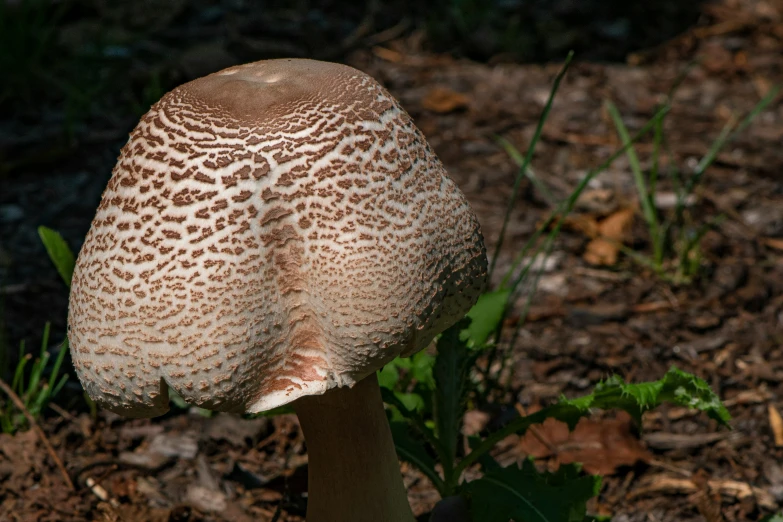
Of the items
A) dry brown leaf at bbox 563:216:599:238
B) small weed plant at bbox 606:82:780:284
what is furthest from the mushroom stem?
dry brown leaf at bbox 563:216:599:238

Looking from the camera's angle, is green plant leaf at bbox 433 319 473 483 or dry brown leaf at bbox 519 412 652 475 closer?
green plant leaf at bbox 433 319 473 483

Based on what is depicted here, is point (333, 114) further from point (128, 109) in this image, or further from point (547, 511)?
point (128, 109)

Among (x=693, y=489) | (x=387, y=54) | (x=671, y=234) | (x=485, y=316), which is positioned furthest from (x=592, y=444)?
(x=387, y=54)

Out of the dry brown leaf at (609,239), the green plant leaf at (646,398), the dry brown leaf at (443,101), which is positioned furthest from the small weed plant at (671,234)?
the green plant leaf at (646,398)

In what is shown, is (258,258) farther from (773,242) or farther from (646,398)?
(773,242)

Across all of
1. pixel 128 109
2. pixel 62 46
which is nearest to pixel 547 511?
pixel 128 109

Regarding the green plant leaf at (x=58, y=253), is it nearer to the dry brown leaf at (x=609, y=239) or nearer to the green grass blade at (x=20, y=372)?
the green grass blade at (x=20, y=372)

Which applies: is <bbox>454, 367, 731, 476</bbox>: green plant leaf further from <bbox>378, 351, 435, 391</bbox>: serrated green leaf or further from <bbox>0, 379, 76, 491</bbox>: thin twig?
<bbox>0, 379, 76, 491</bbox>: thin twig

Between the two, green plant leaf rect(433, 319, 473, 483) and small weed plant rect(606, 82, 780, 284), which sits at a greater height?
green plant leaf rect(433, 319, 473, 483)
